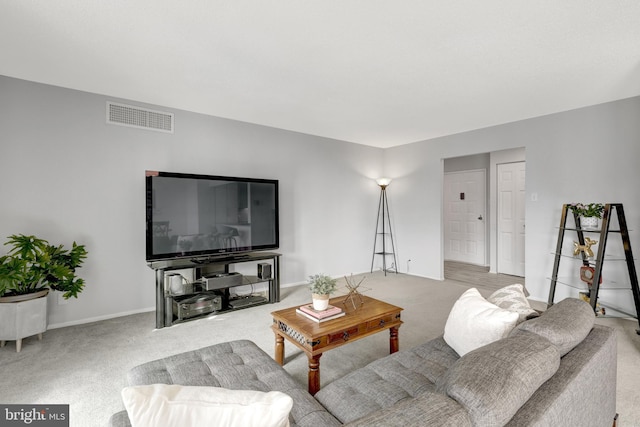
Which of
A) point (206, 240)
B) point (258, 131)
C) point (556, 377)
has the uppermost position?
point (258, 131)

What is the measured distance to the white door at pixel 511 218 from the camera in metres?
5.34

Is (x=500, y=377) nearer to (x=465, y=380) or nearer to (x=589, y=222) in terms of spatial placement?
(x=465, y=380)

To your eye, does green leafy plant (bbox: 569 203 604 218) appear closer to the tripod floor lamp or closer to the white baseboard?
the tripod floor lamp

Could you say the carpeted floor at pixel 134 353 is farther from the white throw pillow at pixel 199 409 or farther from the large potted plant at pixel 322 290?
the white throw pillow at pixel 199 409

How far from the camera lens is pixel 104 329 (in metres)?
3.00

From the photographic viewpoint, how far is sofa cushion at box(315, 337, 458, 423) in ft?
4.08

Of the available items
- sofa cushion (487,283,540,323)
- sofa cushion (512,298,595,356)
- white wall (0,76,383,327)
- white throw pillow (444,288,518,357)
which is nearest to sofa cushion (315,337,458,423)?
white throw pillow (444,288,518,357)

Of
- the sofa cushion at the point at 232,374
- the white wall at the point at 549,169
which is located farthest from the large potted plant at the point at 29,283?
the white wall at the point at 549,169

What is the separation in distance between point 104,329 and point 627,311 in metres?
5.41

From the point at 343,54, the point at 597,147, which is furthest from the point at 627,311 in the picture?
the point at 343,54

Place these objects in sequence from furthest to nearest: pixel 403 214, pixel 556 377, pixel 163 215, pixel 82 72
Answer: pixel 403 214 < pixel 163 215 < pixel 82 72 < pixel 556 377

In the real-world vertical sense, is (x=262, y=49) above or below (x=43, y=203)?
above

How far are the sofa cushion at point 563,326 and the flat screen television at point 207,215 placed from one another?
121 inches

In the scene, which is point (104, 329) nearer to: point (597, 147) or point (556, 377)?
point (556, 377)
